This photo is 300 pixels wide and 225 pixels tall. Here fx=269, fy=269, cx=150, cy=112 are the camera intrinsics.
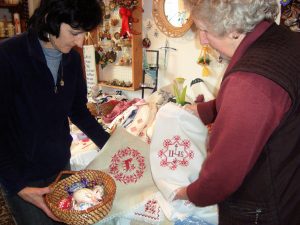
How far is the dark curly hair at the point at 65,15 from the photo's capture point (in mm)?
824

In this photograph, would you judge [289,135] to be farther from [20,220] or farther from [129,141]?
[20,220]

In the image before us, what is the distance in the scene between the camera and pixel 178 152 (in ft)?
3.06

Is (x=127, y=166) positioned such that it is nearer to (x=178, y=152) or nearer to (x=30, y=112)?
(x=178, y=152)

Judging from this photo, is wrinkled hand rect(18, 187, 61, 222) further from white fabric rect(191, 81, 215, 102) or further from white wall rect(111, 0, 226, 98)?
white wall rect(111, 0, 226, 98)

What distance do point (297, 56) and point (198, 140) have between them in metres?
0.45

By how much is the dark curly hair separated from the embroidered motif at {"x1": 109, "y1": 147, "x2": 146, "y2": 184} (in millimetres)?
512

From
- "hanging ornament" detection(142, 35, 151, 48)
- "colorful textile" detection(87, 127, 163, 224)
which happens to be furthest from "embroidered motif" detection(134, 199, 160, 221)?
"hanging ornament" detection(142, 35, 151, 48)

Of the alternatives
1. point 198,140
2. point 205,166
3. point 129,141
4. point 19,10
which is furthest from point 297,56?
point 19,10

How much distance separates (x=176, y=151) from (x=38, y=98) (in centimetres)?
51

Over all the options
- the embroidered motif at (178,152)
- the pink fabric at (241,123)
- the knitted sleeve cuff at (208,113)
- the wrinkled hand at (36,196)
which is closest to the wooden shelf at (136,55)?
the knitted sleeve cuff at (208,113)

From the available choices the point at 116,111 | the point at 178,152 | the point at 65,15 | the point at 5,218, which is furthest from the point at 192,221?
the point at 5,218

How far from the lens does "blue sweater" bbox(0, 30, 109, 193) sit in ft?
2.79

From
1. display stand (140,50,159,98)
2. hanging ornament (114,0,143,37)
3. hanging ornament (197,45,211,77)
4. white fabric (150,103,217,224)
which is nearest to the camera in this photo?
white fabric (150,103,217,224)

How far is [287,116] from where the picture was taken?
0.60 metres
